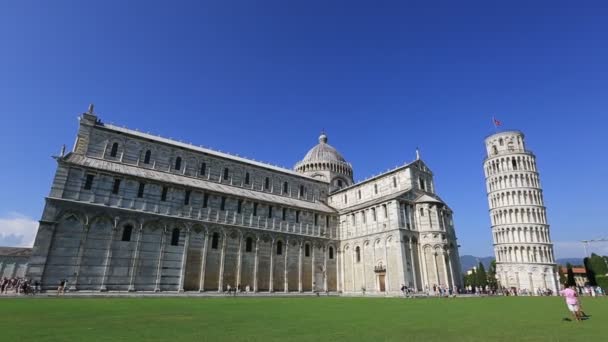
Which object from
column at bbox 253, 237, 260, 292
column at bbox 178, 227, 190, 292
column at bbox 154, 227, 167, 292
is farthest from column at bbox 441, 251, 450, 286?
column at bbox 154, 227, 167, 292

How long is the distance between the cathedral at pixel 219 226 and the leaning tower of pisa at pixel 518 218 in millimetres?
22201

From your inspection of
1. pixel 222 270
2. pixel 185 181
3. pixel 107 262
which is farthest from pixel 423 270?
pixel 107 262

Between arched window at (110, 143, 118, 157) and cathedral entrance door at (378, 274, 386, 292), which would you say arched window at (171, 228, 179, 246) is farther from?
cathedral entrance door at (378, 274, 386, 292)

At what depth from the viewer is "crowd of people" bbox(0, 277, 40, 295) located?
22027 millimetres

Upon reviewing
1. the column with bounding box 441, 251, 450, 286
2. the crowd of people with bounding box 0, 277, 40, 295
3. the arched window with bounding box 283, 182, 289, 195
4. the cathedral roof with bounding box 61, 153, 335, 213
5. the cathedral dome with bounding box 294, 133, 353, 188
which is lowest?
the crowd of people with bounding box 0, 277, 40, 295

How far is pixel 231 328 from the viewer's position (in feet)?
29.5

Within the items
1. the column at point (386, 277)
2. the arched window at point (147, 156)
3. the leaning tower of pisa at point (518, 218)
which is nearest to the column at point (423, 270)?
the column at point (386, 277)

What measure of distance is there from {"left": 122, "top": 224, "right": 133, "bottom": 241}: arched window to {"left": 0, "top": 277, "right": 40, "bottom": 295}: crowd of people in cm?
662

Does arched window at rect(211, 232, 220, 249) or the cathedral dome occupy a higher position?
the cathedral dome

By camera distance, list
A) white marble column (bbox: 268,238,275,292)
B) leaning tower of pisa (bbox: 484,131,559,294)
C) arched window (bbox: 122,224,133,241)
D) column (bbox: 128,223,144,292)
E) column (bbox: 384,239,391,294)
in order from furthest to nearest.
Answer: leaning tower of pisa (bbox: 484,131,559,294), white marble column (bbox: 268,238,275,292), column (bbox: 384,239,391,294), arched window (bbox: 122,224,133,241), column (bbox: 128,223,144,292)

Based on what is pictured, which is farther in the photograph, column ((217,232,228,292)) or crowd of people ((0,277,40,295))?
column ((217,232,228,292))

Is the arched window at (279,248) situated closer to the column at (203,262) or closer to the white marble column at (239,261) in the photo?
the white marble column at (239,261)

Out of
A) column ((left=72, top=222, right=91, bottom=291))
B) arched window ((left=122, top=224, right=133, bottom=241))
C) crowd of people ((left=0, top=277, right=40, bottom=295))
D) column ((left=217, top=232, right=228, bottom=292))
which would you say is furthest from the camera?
column ((left=217, top=232, right=228, bottom=292))

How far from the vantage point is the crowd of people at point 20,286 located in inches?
867
